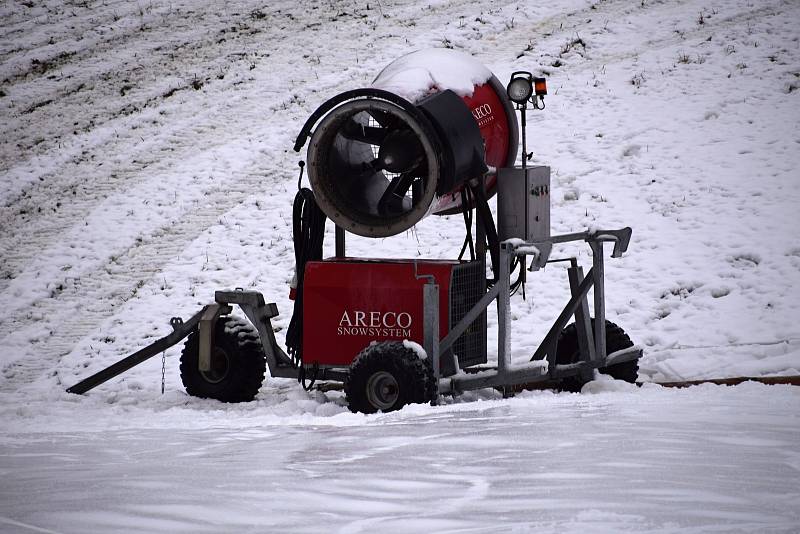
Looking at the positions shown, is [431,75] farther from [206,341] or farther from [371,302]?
[206,341]

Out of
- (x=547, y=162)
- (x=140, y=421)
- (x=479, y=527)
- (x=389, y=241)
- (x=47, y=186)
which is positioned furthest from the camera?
(x=47, y=186)

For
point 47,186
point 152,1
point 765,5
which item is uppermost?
point 152,1

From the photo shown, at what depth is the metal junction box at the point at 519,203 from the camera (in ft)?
29.3

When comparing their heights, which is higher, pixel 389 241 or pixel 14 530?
pixel 389 241

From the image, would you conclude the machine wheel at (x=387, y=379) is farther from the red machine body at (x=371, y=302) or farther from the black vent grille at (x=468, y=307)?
the black vent grille at (x=468, y=307)

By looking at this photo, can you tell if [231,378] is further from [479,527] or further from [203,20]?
[203,20]

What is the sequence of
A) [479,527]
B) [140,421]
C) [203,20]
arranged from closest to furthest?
[479,527] → [140,421] → [203,20]

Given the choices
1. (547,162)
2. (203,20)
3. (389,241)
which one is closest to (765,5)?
(547,162)

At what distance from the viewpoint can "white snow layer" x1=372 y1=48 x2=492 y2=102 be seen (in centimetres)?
852

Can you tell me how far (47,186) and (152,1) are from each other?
9517 mm

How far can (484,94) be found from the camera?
910 centimetres

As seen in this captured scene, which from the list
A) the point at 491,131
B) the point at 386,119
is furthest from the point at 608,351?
the point at 386,119

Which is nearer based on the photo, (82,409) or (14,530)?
(14,530)

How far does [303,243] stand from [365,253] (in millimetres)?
4996
